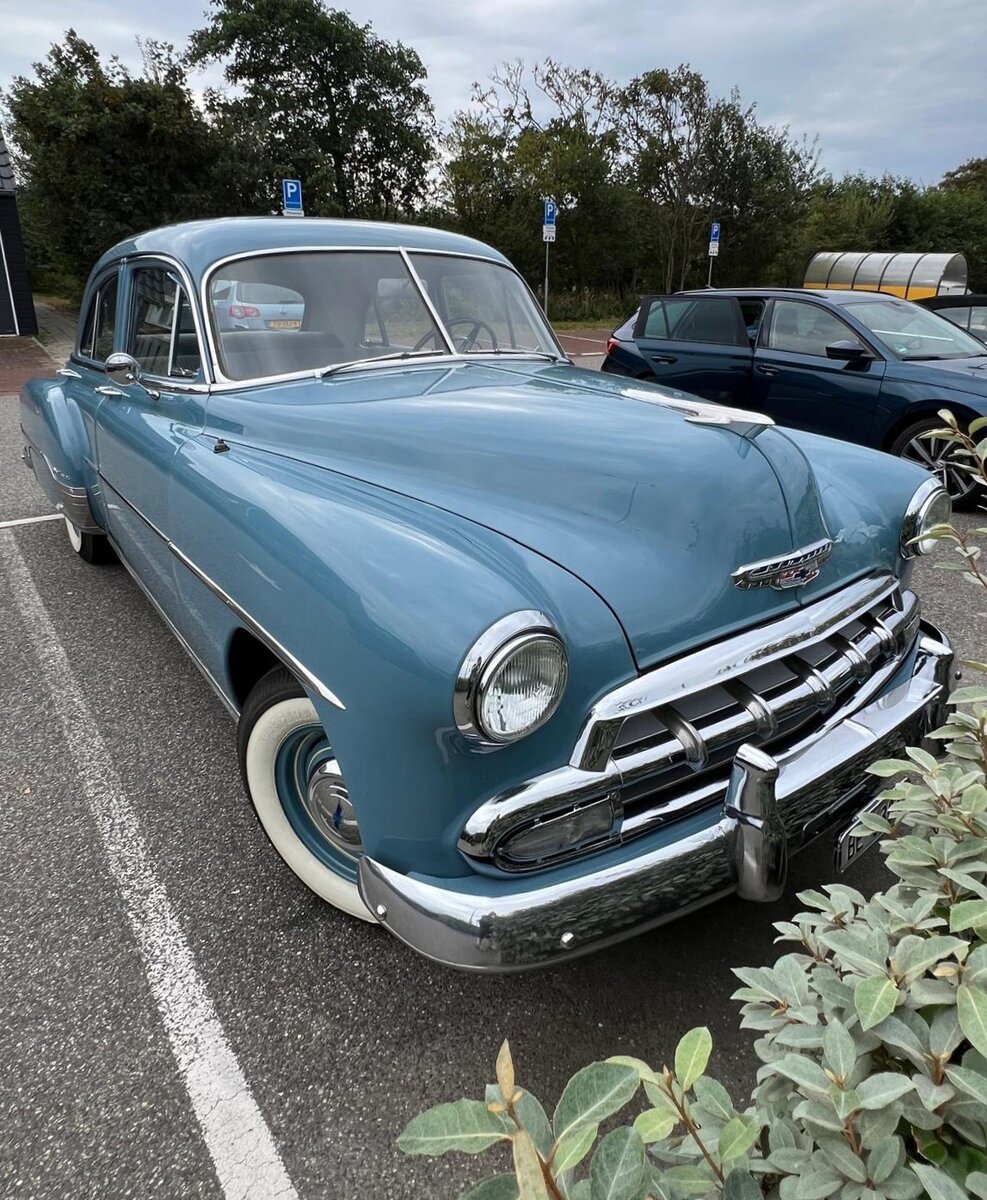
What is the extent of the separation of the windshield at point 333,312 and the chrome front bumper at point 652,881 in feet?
6.19

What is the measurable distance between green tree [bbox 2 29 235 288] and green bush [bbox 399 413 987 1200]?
70.4ft

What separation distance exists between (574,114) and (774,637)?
29859 millimetres

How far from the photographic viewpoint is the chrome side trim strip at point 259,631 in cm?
173

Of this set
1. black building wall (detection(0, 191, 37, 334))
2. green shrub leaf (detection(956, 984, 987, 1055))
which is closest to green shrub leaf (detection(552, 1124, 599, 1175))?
green shrub leaf (detection(956, 984, 987, 1055))

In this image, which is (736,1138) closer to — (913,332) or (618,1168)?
(618,1168)

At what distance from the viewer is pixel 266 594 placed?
6.39 feet

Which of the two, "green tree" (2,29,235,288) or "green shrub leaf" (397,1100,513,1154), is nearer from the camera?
"green shrub leaf" (397,1100,513,1154)

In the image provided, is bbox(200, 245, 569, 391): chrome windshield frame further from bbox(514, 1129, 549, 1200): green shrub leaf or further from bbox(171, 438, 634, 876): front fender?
bbox(514, 1129, 549, 1200): green shrub leaf

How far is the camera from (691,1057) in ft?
3.28

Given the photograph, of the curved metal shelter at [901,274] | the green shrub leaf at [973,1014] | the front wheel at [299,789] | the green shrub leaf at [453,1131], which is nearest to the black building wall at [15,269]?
the curved metal shelter at [901,274]

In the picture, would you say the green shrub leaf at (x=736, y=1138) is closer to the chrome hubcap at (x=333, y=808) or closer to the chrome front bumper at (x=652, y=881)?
the chrome front bumper at (x=652, y=881)

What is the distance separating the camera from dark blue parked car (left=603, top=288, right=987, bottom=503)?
5738 millimetres

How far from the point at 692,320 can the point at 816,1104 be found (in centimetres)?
709

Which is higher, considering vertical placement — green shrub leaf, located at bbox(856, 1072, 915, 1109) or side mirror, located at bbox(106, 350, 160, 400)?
side mirror, located at bbox(106, 350, 160, 400)
